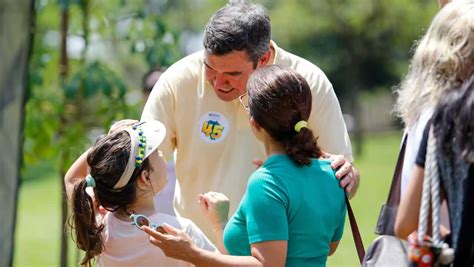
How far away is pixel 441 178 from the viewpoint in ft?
10.5

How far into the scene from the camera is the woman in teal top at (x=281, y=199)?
11.4ft

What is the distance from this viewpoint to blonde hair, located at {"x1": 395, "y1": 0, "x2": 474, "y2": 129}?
128 inches

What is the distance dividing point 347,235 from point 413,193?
9.73m

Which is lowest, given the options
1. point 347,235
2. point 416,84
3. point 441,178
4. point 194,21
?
point 194,21

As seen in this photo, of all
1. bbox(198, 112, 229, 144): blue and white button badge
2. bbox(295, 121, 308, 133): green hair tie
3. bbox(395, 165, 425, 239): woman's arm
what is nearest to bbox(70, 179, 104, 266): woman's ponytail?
bbox(198, 112, 229, 144): blue and white button badge

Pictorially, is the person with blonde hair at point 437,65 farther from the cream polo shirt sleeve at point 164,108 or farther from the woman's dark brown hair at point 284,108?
the cream polo shirt sleeve at point 164,108

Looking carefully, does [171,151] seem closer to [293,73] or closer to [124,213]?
[124,213]

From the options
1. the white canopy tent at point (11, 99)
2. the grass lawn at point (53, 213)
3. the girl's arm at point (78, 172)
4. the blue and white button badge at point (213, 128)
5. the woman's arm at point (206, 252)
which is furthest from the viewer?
the grass lawn at point (53, 213)

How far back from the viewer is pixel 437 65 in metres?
3.27

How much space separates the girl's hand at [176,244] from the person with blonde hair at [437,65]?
2.44ft

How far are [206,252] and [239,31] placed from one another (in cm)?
114

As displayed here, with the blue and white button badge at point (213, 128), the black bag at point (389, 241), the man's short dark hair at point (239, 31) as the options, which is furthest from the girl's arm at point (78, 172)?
the black bag at point (389, 241)

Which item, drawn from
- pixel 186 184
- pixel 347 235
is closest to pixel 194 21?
pixel 347 235

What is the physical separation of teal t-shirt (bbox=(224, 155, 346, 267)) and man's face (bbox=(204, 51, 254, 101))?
83cm
